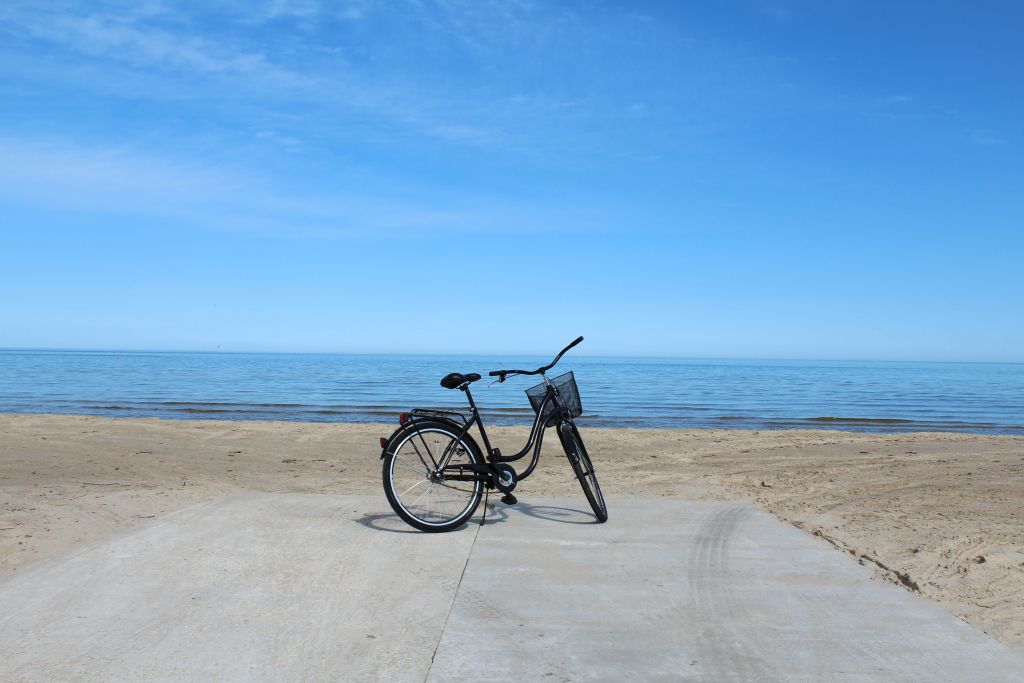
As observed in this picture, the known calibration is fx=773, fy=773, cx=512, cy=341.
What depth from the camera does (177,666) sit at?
296 cm

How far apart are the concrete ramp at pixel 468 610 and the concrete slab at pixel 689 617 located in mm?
12

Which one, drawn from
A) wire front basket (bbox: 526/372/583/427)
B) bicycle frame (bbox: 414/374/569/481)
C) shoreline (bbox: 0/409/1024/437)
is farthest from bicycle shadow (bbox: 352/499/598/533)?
shoreline (bbox: 0/409/1024/437)

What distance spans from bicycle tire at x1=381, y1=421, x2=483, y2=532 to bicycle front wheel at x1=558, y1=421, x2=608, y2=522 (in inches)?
26.8

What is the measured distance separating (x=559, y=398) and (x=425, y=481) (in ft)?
3.86

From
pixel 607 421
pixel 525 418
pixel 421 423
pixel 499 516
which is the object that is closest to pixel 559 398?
pixel 499 516

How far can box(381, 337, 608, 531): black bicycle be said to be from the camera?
17.3 feet

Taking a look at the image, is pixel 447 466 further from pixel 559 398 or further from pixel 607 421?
pixel 607 421

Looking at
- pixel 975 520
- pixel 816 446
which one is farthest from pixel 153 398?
pixel 975 520

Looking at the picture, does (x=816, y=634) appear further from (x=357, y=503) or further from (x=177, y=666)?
(x=357, y=503)

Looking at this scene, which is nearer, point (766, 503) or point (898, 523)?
point (898, 523)

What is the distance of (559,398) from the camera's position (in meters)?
5.86

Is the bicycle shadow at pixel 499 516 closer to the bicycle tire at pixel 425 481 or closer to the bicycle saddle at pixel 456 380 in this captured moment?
the bicycle tire at pixel 425 481

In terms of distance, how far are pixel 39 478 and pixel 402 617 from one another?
262 inches

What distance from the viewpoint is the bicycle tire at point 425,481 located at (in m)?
5.16
